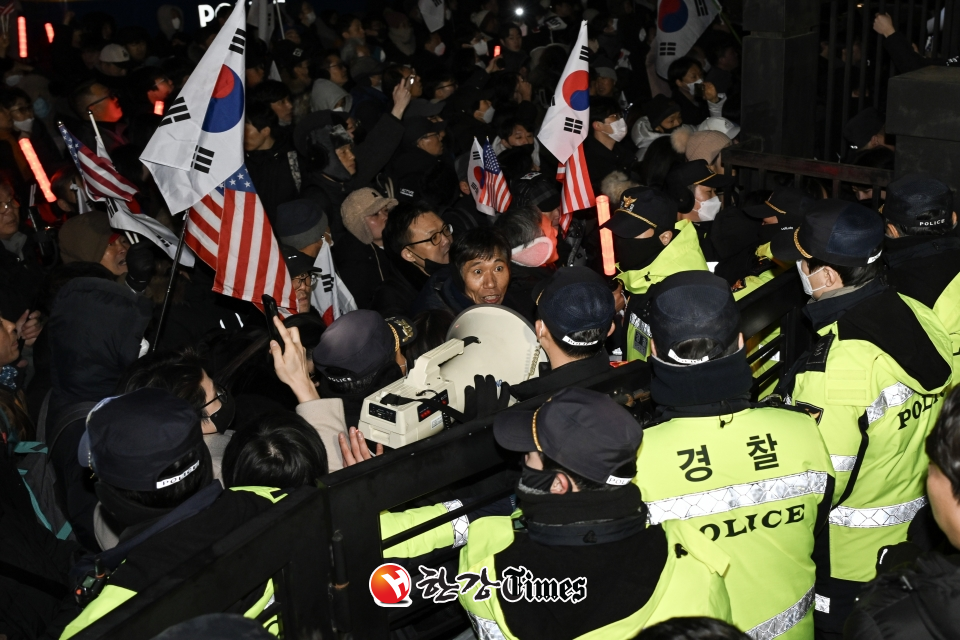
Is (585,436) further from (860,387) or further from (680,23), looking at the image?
(680,23)

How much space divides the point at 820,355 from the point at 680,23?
784 cm

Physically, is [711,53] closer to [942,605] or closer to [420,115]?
[420,115]

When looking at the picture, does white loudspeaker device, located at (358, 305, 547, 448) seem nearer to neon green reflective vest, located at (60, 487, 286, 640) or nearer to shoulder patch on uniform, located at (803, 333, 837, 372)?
neon green reflective vest, located at (60, 487, 286, 640)

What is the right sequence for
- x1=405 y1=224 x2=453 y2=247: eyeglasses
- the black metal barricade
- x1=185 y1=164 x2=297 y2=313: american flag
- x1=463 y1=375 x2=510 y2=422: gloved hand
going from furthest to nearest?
x1=405 y1=224 x2=453 y2=247: eyeglasses < x1=185 y1=164 x2=297 y2=313: american flag < x1=463 y1=375 x2=510 y2=422: gloved hand < the black metal barricade

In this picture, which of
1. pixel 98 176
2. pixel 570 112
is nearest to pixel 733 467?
pixel 570 112

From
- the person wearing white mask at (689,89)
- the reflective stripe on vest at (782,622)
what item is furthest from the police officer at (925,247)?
the person wearing white mask at (689,89)

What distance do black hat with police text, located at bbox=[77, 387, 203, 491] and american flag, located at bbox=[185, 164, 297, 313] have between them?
2.34m

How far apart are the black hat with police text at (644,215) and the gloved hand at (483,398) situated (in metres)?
1.67

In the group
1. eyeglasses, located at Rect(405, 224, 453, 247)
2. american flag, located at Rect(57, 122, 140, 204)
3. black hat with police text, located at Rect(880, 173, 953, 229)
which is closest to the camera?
black hat with police text, located at Rect(880, 173, 953, 229)

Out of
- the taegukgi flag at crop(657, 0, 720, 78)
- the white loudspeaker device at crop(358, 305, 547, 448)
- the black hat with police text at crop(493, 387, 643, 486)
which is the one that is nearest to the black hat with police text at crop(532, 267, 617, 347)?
the white loudspeaker device at crop(358, 305, 547, 448)

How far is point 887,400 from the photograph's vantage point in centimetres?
316

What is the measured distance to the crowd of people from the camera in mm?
2262

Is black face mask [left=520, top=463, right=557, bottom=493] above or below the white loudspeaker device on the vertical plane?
above

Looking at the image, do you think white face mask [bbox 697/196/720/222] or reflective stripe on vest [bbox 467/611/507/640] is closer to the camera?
reflective stripe on vest [bbox 467/611/507/640]
